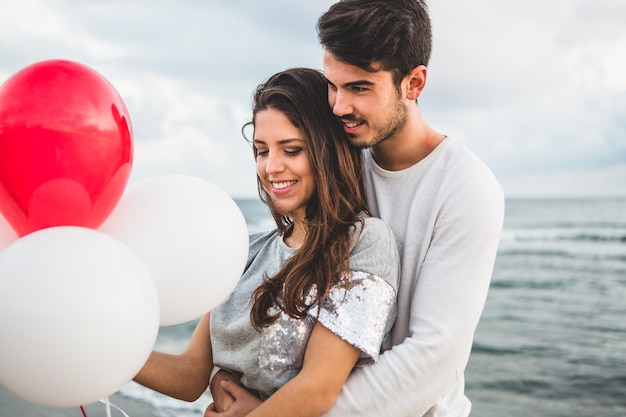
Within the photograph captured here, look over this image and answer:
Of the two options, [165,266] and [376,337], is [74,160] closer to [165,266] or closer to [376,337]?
[165,266]

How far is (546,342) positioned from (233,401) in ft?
26.2

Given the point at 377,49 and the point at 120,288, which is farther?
the point at 377,49

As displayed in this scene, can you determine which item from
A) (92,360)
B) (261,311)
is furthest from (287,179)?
(92,360)

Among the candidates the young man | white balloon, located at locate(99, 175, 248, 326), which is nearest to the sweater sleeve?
the young man

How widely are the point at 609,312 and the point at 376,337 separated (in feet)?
34.5

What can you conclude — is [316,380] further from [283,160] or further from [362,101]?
[362,101]

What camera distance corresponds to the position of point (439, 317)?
239cm

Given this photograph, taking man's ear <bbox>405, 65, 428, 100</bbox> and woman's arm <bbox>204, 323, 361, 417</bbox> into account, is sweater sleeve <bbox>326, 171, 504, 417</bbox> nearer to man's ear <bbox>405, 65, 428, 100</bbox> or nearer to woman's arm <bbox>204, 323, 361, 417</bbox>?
woman's arm <bbox>204, 323, 361, 417</bbox>

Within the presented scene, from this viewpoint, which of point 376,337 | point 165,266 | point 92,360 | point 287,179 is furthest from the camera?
point 287,179

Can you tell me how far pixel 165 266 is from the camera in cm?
197

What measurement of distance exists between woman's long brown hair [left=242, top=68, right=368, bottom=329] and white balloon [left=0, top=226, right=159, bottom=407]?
0.74 metres

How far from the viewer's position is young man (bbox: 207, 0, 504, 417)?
237cm

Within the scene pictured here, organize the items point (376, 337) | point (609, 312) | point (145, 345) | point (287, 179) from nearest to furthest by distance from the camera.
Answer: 1. point (145, 345)
2. point (376, 337)
3. point (287, 179)
4. point (609, 312)

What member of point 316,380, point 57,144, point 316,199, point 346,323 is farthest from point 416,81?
point 57,144
